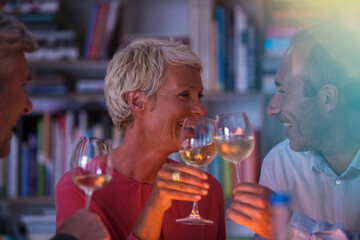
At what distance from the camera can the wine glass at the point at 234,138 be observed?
1.15 m

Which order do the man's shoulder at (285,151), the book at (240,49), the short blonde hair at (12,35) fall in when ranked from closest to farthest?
the short blonde hair at (12,35) → the man's shoulder at (285,151) → the book at (240,49)

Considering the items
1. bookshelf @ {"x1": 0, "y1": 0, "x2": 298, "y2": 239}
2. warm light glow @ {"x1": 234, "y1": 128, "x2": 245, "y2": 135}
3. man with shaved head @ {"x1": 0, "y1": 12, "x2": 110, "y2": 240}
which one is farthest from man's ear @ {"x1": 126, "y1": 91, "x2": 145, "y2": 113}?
bookshelf @ {"x1": 0, "y1": 0, "x2": 298, "y2": 239}

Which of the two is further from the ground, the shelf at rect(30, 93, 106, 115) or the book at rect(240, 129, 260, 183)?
the shelf at rect(30, 93, 106, 115)

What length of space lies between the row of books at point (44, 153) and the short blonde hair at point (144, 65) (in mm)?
992

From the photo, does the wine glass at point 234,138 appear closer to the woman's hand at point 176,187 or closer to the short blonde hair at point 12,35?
the woman's hand at point 176,187

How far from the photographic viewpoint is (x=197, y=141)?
1.20 meters

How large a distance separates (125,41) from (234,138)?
1.57 m

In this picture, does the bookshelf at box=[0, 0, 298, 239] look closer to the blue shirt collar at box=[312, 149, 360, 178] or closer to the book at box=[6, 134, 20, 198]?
the book at box=[6, 134, 20, 198]

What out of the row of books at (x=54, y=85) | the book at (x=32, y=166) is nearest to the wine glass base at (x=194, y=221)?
the row of books at (x=54, y=85)

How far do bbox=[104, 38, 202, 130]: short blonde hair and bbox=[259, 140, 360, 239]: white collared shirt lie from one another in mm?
473

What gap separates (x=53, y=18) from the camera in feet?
8.51

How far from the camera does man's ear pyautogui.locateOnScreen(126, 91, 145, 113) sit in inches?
62.6

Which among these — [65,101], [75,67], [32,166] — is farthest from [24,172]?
[75,67]

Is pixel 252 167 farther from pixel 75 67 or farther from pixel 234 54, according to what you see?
pixel 75 67
